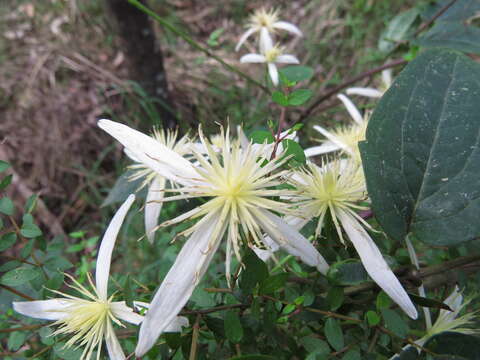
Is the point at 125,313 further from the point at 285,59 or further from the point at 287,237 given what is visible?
the point at 285,59

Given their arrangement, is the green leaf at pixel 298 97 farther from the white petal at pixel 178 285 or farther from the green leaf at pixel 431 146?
the white petal at pixel 178 285

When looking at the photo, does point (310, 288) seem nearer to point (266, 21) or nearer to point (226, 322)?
point (226, 322)

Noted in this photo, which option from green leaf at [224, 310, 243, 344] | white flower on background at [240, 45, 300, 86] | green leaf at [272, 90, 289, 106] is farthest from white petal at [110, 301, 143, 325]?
white flower on background at [240, 45, 300, 86]

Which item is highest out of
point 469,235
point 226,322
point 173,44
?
point 173,44

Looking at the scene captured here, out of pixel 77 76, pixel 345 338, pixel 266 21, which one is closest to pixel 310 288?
pixel 345 338

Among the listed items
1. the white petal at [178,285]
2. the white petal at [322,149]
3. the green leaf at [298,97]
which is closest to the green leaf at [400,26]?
the white petal at [322,149]

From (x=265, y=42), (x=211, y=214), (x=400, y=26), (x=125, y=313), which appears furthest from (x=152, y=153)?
(x=400, y=26)
